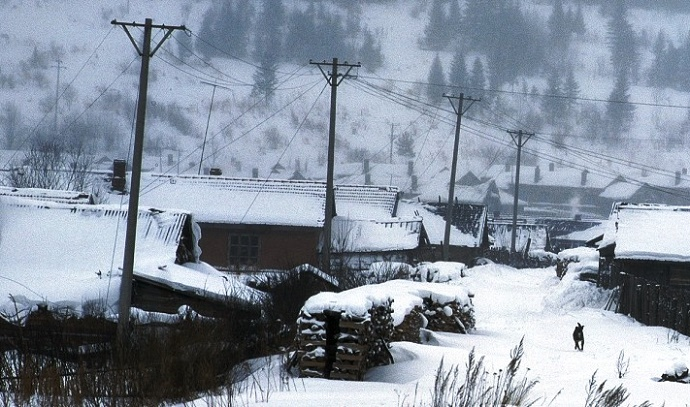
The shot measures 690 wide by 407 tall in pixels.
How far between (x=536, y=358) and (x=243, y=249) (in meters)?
33.5

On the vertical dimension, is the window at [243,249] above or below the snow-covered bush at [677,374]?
below

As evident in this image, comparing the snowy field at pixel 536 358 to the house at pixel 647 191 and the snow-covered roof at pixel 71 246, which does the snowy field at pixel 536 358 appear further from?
the house at pixel 647 191

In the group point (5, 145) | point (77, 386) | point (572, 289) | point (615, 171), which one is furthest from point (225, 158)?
point (77, 386)

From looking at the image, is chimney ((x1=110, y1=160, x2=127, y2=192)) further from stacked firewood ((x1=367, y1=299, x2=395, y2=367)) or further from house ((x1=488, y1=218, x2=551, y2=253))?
house ((x1=488, y1=218, x2=551, y2=253))

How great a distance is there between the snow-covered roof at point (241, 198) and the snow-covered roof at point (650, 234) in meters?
14.4

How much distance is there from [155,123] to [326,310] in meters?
178

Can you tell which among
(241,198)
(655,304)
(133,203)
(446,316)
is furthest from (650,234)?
(133,203)

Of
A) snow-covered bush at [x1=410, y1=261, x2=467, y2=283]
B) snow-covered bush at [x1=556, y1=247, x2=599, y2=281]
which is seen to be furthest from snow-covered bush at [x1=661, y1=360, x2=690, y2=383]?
snow-covered bush at [x1=556, y1=247, x2=599, y2=281]

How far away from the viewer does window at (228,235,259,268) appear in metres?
51.5

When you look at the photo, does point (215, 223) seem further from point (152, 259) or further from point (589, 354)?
point (589, 354)

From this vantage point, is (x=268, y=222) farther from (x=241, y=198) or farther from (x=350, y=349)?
(x=350, y=349)

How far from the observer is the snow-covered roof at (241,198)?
172ft

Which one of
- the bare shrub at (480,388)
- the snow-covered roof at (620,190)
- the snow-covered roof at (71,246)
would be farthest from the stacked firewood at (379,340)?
the snow-covered roof at (620,190)

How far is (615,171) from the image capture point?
185 metres
